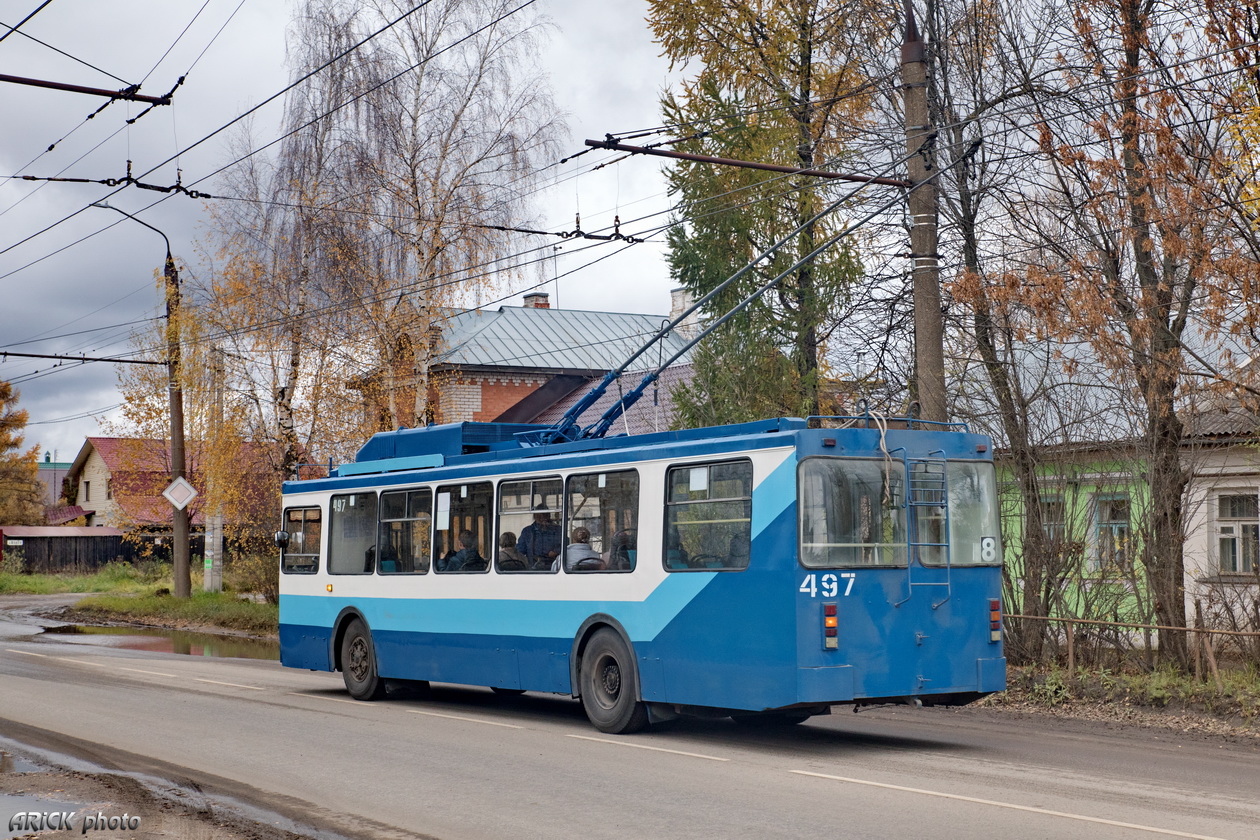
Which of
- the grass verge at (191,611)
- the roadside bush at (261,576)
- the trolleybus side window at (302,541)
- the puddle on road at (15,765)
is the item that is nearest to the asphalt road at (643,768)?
the puddle on road at (15,765)

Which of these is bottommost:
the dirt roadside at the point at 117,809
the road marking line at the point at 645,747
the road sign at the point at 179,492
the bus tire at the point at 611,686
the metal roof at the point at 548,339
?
the road marking line at the point at 645,747

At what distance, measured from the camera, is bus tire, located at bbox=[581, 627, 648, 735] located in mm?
12742


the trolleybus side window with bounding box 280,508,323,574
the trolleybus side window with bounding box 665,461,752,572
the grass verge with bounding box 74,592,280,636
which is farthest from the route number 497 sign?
the grass verge with bounding box 74,592,280,636

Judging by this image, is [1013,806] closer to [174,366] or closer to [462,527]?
[462,527]

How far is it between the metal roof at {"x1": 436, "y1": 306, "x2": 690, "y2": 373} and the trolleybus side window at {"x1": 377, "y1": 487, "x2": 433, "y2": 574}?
28013 millimetres

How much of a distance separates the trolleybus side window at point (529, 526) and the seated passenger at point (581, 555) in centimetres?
19

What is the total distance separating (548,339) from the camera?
2018 inches

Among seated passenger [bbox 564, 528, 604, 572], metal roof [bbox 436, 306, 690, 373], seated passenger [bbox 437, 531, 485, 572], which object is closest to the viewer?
seated passenger [bbox 564, 528, 604, 572]

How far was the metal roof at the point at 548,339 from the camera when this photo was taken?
4769 cm

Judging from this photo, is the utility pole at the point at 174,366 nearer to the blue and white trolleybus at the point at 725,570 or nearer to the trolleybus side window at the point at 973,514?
the blue and white trolleybus at the point at 725,570

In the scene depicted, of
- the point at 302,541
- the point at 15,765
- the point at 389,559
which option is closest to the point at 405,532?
the point at 389,559

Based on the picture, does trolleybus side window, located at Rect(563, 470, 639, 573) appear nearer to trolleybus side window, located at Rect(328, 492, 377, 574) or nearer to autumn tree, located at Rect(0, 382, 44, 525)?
trolleybus side window, located at Rect(328, 492, 377, 574)

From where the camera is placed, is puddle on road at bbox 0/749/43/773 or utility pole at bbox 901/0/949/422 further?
utility pole at bbox 901/0/949/422

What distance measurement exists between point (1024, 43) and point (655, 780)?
39.2ft
